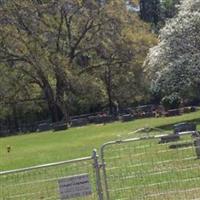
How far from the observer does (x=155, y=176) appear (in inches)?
428

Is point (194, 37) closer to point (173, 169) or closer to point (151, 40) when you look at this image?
point (151, 40)

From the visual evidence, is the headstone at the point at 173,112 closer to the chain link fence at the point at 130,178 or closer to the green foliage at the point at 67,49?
the green foliage at the point at 67,49

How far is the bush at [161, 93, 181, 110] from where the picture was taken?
54966 mm

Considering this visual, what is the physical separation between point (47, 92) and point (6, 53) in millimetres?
5281

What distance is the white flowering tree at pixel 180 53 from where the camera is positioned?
38219mm

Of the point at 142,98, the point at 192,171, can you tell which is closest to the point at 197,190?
the point at 192,171

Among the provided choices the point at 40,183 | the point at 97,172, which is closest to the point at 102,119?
the point at 40,183

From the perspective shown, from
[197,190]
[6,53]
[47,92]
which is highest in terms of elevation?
[6,53]

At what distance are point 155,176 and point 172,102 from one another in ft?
148

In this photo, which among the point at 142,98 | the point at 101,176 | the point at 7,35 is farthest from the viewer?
the point at 142,98

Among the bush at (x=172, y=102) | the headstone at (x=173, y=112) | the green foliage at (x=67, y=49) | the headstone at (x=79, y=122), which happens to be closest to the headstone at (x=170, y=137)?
the headstone at (x=173, y=112)

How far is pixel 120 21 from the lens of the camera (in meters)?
57.5

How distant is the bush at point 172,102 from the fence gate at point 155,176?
143ft

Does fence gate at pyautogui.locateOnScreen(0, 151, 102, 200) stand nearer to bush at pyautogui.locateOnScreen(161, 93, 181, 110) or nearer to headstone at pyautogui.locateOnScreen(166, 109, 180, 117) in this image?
headstone at pyautogui.locateOnScreen(166, 109, 180, 117)
